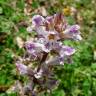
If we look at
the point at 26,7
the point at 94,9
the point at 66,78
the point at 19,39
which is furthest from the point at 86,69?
the point at 94,9

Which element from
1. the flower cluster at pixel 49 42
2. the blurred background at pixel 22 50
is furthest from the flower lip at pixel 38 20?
the blurred background at pixel 22 50

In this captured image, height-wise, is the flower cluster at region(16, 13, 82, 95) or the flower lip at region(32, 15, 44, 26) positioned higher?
the flower lip at region(32, 15, 44, 26)

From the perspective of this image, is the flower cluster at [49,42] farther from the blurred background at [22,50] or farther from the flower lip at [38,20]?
the blurred background at [22,50]

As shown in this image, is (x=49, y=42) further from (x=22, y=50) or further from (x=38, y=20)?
(x=22, y=50)

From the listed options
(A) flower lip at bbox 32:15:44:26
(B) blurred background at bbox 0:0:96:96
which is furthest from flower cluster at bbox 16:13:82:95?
(B) blurred background at bbox 0:0:96:96

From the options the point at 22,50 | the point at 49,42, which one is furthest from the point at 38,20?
the point at 22,50

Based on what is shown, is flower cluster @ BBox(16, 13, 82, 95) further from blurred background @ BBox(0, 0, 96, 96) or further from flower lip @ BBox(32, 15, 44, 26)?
blurred background @ BBox(0, 0, 96, 96)

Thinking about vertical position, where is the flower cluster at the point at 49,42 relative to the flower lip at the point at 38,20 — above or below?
below

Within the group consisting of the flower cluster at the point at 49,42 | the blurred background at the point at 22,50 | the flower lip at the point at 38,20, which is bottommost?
the blurred background at the point at 22,50
